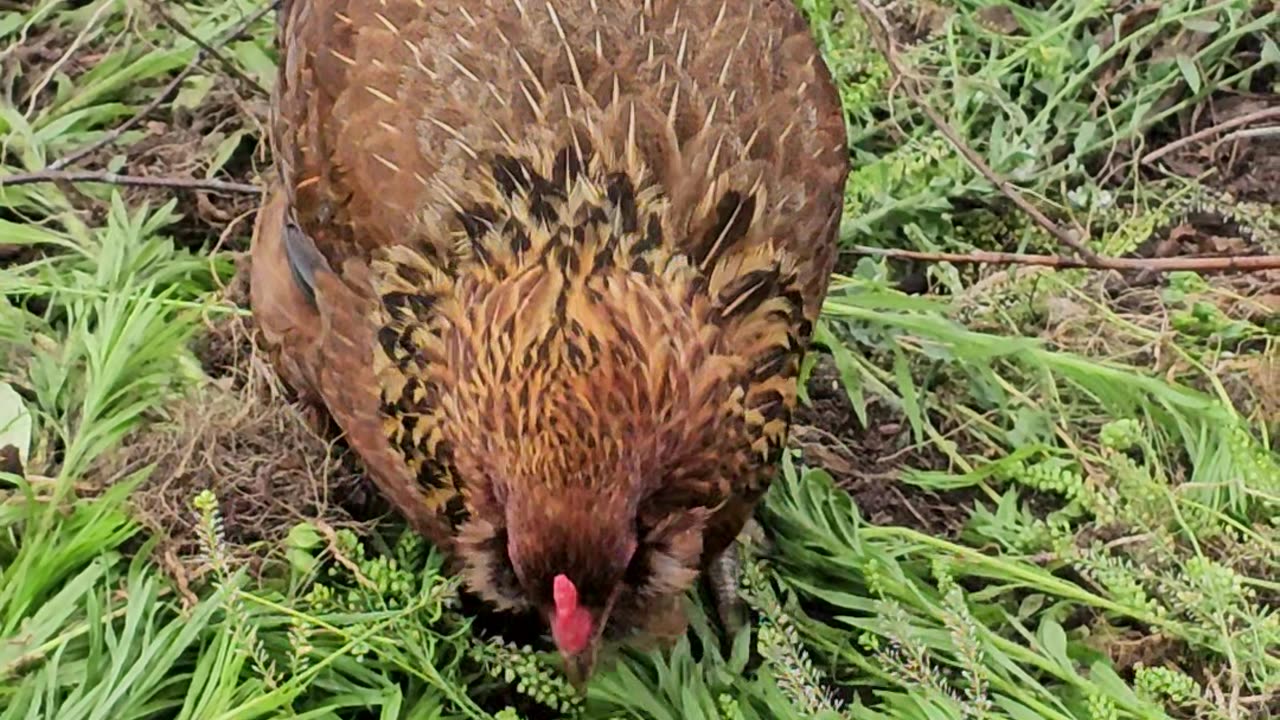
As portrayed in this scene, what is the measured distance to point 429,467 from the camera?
229cm

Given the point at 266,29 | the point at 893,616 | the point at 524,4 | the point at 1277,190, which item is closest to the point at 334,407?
the point at 524,4

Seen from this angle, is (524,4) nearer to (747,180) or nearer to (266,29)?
(747,180)

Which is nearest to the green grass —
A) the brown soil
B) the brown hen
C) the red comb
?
the brown soil

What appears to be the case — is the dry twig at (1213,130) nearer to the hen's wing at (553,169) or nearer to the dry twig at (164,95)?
the hen's wing at (553,169)

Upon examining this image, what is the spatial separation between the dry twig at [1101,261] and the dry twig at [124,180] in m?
1.34

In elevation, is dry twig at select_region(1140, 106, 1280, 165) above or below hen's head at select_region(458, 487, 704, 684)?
below

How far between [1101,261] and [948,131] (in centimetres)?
41

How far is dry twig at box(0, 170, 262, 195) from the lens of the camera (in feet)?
10.6

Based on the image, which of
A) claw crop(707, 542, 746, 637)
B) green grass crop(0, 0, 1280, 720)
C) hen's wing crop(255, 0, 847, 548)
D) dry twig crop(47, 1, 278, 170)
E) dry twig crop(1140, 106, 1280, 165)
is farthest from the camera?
dry twig crop(1140, 106, 1280, 165)

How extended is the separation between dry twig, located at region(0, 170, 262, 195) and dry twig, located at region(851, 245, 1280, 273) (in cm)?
134

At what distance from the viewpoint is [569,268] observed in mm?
2205

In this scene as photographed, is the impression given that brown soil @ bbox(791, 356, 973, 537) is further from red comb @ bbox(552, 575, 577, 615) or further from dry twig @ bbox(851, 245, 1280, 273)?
red comb @ bbox(552, 575, 577, 615)

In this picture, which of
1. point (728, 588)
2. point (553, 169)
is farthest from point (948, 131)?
point (553, 169)

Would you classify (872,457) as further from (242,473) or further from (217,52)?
(217,52)
